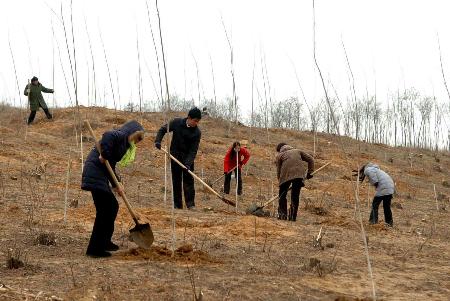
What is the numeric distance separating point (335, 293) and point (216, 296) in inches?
39.4

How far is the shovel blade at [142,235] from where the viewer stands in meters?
4.83

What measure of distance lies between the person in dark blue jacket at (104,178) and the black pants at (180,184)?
124 inches

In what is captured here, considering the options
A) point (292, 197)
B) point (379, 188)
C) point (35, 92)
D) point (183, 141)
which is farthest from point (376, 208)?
point (35, 92)

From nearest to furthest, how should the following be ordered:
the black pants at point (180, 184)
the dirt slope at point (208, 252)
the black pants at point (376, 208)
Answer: the dirt slope at point (208, 252)
the black pants at point (180, 184)
the black pants at point (376, 208)

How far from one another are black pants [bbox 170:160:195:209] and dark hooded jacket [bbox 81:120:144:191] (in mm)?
3164

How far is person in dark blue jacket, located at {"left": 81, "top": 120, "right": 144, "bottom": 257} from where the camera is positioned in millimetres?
4707

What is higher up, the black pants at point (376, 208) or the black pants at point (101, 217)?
the black pants at point (101, 217)

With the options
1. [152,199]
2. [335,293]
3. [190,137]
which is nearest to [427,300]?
[335,293]

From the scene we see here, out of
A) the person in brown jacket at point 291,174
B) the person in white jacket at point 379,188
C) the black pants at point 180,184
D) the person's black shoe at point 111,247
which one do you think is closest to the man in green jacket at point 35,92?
the black pants at point 180,184

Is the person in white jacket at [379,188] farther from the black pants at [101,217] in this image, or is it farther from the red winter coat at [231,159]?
the black pants at [101,217]

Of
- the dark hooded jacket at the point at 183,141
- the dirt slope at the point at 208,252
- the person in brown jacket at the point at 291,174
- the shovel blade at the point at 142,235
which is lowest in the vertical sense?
the dirt slope at the point at 208,252

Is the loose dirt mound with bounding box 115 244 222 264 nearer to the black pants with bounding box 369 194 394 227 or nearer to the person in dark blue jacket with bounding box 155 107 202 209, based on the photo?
the person in dark blue jacket with bounding box 155 107 202 209

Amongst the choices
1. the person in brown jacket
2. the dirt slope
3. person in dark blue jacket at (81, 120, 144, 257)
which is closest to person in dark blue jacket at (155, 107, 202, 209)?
the dirt slope

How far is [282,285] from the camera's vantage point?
423 cm
